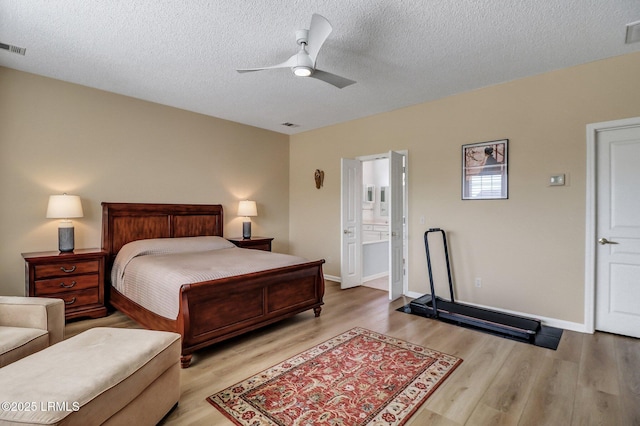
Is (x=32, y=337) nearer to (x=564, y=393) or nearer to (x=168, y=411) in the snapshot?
(x=168, y=411)

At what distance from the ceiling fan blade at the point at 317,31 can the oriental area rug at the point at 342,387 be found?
252cm

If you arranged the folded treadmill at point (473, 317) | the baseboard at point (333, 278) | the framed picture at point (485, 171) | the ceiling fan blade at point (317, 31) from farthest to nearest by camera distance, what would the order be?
the baseboard at point (333, 278) < the framed picture at point (485, 171) < the folded treadmill at point (473, 317) < the ceiling fan blade at point (317, 31)

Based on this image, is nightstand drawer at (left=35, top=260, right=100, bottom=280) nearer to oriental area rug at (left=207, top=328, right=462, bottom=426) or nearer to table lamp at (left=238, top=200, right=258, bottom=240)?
table lamp at (left=238, top=200, right=258, bottom=240)

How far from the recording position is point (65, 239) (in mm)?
3512

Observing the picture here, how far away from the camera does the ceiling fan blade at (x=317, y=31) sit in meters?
2.09

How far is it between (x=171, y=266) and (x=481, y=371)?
2862 millimetres

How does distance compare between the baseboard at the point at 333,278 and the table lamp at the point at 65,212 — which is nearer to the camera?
the table lamp at the point at 65,212

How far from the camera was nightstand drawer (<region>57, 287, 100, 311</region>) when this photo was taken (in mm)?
3400

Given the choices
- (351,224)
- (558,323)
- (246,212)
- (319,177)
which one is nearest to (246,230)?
(246,212)

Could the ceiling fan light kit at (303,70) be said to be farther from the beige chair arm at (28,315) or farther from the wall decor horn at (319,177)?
the wall decor horn at (319,177)

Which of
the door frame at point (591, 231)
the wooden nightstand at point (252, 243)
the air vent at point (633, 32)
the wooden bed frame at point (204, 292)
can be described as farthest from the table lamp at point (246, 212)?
the air vent at point (633, 32)

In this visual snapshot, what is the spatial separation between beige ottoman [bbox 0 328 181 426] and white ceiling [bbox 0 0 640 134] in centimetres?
235

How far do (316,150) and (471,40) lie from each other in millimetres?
3444

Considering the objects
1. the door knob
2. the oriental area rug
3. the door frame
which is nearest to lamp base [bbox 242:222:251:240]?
the oriental area rug
